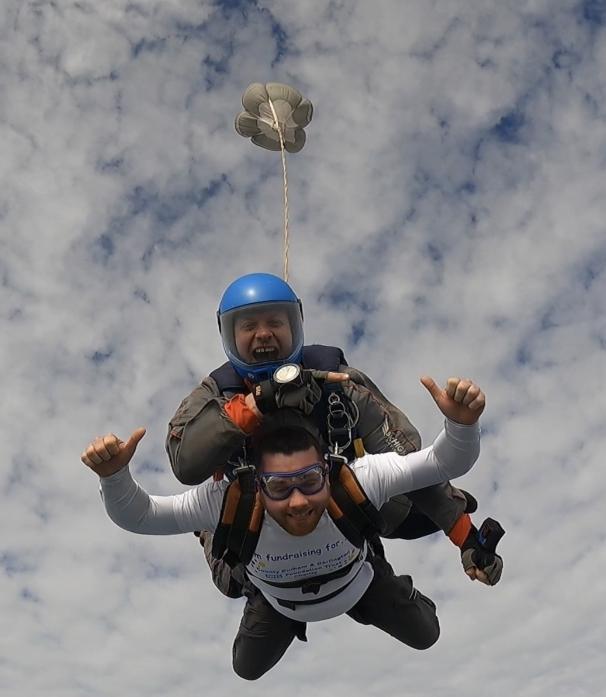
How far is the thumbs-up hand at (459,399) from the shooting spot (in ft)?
11.8

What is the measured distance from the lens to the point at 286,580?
13.8 feet

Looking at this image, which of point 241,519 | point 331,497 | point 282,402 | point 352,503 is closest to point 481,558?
point 352,503

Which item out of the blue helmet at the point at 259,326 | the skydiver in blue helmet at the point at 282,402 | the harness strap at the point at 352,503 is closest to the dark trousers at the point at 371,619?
the skydiver in blue helmet at the point at 282,402

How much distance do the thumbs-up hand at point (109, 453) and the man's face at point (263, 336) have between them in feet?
2.46

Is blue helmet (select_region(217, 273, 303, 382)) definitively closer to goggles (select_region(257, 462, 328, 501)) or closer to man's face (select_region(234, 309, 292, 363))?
man's face (select_region(234, 309, 292, 363))

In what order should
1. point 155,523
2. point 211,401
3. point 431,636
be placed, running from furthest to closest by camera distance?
point 431,636 < point 155,523 < point 211,401

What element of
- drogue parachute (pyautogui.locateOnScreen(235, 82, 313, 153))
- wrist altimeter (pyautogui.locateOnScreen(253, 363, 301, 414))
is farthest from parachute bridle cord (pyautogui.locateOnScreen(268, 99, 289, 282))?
wrist altimeter (pyautogui.locateOnScreen(253, 363, 301, 414))

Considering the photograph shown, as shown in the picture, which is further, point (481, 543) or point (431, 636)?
point (431, 636)

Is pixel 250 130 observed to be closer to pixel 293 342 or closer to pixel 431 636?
pixel 293 342

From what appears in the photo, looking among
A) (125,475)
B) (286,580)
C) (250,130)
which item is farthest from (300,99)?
(286,580)

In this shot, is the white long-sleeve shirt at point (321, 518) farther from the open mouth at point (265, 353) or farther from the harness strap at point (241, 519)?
the open mouth at point (265, 353)

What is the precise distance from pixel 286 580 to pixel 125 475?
4.00ft

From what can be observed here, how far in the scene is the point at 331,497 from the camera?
3.96 meters

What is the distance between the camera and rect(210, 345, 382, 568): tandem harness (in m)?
3.84
